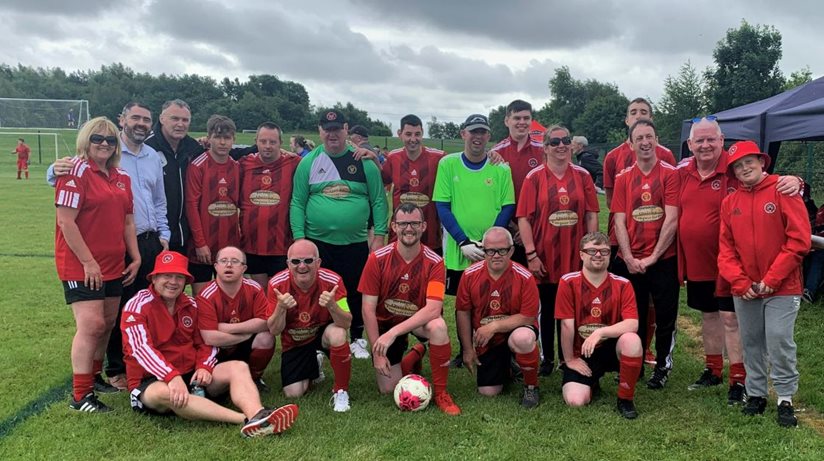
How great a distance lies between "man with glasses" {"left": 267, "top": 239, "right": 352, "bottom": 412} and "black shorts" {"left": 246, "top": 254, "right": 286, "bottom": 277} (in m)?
0.83

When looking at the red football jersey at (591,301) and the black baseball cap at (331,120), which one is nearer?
the red football jersey at (591,301)

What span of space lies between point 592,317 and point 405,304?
4.22 feet

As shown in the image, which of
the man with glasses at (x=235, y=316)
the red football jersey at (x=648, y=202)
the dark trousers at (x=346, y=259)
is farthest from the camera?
the dark trousers at (x=346, y=259)

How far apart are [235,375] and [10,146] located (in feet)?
120

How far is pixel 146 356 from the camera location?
11.6 ft

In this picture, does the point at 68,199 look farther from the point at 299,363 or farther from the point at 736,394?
the point at 736,394

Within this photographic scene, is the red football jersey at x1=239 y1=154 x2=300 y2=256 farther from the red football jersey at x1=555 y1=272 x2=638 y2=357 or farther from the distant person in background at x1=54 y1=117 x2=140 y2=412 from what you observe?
the red football jersey at x1=555 y1=272 x2=638 y2=357

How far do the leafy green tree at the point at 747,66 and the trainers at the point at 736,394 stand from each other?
27609mm

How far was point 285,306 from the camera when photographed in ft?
12.4

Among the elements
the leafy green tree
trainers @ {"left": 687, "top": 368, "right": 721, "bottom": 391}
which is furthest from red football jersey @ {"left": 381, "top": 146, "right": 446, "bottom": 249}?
the leafy green tree

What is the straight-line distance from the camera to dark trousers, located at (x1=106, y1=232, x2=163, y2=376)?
422cm

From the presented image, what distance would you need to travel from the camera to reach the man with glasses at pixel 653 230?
4164 millimetres

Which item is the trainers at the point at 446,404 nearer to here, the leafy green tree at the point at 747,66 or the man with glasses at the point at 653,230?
the man with glasses at the point at 653,230

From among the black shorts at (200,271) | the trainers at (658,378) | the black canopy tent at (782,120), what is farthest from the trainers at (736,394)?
the black shorts at (200,271)
